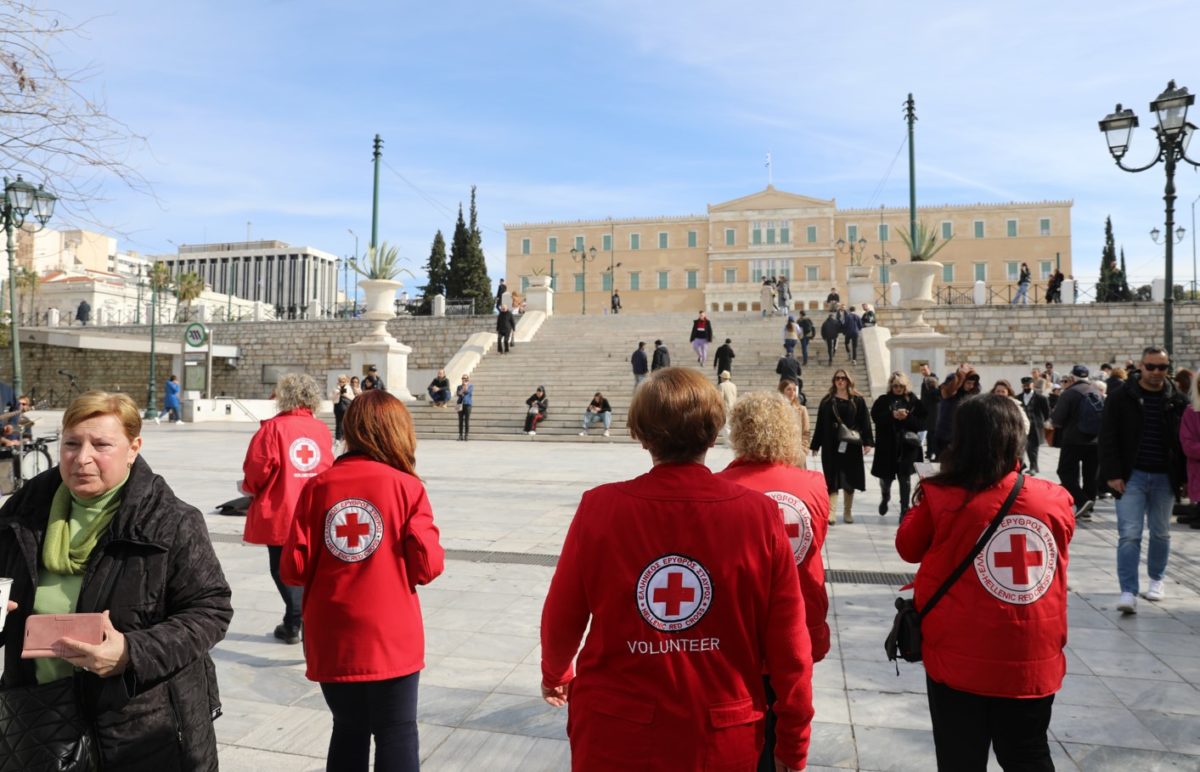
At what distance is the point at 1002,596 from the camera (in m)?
2.37

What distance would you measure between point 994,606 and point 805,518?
603 millimetres

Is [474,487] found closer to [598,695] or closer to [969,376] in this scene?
[969,376]

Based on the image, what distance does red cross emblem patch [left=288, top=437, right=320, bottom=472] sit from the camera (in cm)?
438

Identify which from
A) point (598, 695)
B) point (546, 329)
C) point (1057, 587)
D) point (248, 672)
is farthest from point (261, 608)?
point (546, 329)

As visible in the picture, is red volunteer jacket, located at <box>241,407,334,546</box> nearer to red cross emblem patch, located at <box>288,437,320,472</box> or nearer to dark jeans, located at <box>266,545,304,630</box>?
red cross emblem patch, located at <box>288,437,320,472</box>

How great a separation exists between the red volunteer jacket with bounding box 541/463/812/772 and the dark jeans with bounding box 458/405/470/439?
1710 cm

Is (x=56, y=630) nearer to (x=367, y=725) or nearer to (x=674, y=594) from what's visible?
(x=367, y=725)

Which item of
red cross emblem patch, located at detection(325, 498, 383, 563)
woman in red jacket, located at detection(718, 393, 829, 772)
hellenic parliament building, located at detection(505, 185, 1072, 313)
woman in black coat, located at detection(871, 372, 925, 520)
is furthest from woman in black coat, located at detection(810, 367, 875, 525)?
hellenic parliament building, located at detection(505, 185, 1072, 313)

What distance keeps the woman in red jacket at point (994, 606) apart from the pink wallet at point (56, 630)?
7.38ft

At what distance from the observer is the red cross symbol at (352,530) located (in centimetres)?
260

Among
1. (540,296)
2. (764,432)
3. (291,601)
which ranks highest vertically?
(540,296)

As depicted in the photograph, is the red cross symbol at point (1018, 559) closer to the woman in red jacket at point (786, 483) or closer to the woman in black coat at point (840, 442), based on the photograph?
the woman in red jacket at point (786, 483)

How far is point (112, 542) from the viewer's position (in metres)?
1.92

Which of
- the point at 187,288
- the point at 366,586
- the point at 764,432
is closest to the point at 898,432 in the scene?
the point at 764,432
